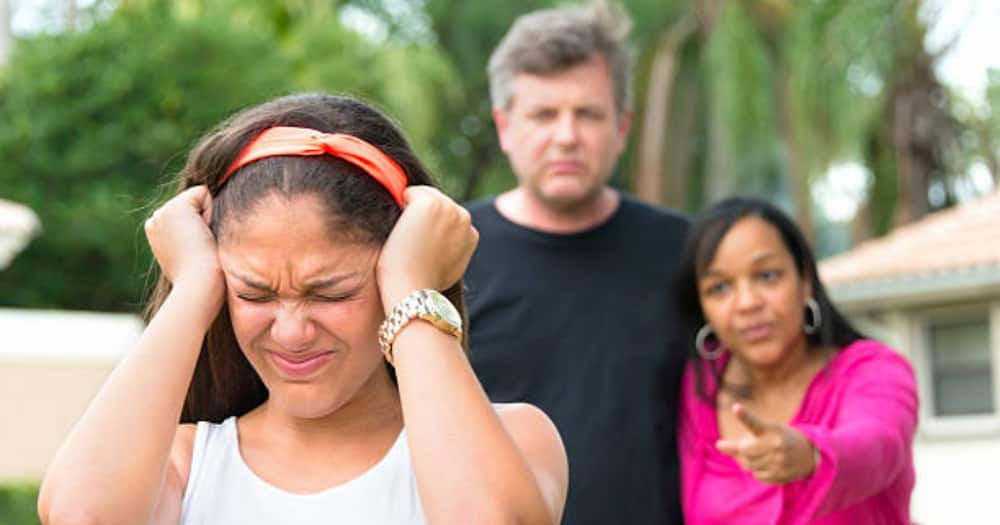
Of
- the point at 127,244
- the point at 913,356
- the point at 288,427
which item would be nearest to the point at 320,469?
the point at 288,427

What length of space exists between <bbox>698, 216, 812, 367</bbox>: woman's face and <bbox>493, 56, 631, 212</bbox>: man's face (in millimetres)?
398

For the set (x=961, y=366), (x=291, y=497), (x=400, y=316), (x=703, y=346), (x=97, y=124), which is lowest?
(x=291, y=497)

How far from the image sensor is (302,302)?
88.1 inches

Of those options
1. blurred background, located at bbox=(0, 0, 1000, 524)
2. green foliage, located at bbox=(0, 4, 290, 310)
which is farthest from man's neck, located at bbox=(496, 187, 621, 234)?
green foliage, located at bbox=(0, 4, 290, 310)

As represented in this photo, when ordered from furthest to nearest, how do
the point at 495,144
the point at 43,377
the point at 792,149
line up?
the point at 495,144, the point at 792,149, the point at 43,377

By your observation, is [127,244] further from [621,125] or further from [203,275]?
[203,275]

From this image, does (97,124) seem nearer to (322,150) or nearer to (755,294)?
(755,294)

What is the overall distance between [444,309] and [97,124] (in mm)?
15482

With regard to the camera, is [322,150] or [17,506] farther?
[17,506]

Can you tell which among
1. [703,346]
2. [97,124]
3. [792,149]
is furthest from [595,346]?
[792,149]

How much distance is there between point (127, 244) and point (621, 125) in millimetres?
13097

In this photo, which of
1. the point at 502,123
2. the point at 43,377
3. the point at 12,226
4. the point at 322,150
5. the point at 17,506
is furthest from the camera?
the point at 43,377

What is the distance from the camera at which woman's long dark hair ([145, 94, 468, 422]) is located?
2.32 meters

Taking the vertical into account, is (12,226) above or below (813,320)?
above
